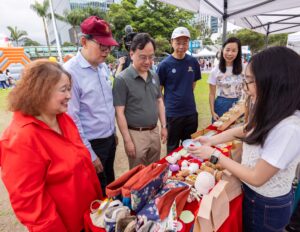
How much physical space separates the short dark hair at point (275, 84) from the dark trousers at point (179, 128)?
1735 mm

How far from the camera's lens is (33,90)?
1.07 meters

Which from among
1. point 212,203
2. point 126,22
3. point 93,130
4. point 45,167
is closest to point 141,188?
point 212,203

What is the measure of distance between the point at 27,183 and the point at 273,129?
125 cm

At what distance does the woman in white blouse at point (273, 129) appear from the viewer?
928 mm

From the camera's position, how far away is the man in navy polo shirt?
8.61 ft

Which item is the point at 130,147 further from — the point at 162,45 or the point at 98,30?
the point at 162,45

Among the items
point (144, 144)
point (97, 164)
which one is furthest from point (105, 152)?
point (144, 144)

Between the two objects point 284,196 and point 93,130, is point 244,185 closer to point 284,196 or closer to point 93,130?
point 284,196

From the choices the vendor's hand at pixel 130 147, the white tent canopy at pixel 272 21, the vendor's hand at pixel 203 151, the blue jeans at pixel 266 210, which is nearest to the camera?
the blue jeans at pixel 266 210

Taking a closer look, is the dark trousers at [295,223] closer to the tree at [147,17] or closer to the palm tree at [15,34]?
the tree at [147,17]

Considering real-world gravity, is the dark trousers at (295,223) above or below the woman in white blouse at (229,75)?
below

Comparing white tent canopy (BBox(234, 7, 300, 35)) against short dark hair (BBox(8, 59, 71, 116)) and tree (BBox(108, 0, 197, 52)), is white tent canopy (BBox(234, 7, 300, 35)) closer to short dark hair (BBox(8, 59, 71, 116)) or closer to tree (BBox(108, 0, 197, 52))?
short dark hair (BBox(8, 59, 71, 116))

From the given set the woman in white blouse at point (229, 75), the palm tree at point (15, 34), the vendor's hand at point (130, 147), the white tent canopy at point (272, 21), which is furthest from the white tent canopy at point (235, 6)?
the palm tree at point (15, 34)

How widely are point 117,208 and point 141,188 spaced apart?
16 cm
